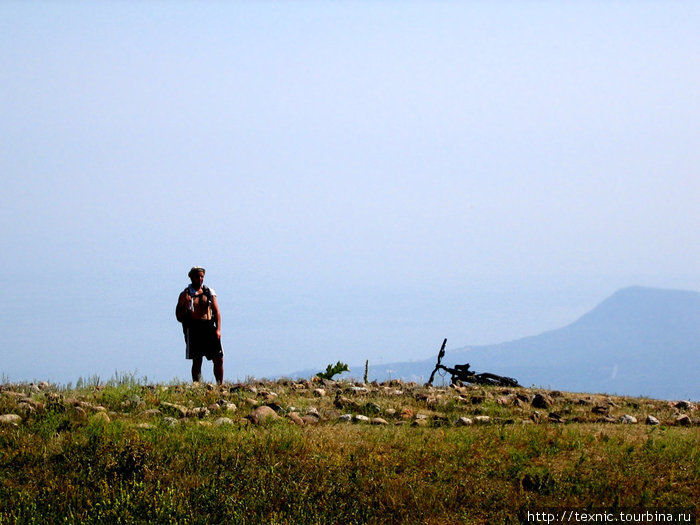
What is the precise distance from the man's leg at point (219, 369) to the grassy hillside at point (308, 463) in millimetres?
4142

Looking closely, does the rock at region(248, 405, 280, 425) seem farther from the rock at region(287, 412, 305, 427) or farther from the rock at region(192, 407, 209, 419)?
the rock at region(192, 407, 209, 419)

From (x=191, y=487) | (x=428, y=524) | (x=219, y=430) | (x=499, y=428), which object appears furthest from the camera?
(x=499, y=428)

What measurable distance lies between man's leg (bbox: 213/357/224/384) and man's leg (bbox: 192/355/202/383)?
12.5 inches

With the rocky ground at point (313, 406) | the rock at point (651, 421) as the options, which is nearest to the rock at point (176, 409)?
the rocky ground at point (313, 406)

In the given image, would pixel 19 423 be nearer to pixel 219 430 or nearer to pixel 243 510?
pixel 219 430

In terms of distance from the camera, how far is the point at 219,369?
1686cm

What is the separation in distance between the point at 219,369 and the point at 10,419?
6.42 metres

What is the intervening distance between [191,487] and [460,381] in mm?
11984

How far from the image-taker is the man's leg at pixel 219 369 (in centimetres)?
1673

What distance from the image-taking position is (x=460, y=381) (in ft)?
65.0

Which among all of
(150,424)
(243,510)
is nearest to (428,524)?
(243,510)

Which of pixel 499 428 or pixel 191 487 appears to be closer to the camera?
pixel 191 487

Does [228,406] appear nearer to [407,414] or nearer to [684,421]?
[407,414]

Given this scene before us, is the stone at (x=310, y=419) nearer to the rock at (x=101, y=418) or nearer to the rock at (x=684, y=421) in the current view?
the rock at (x=101, y=418)
